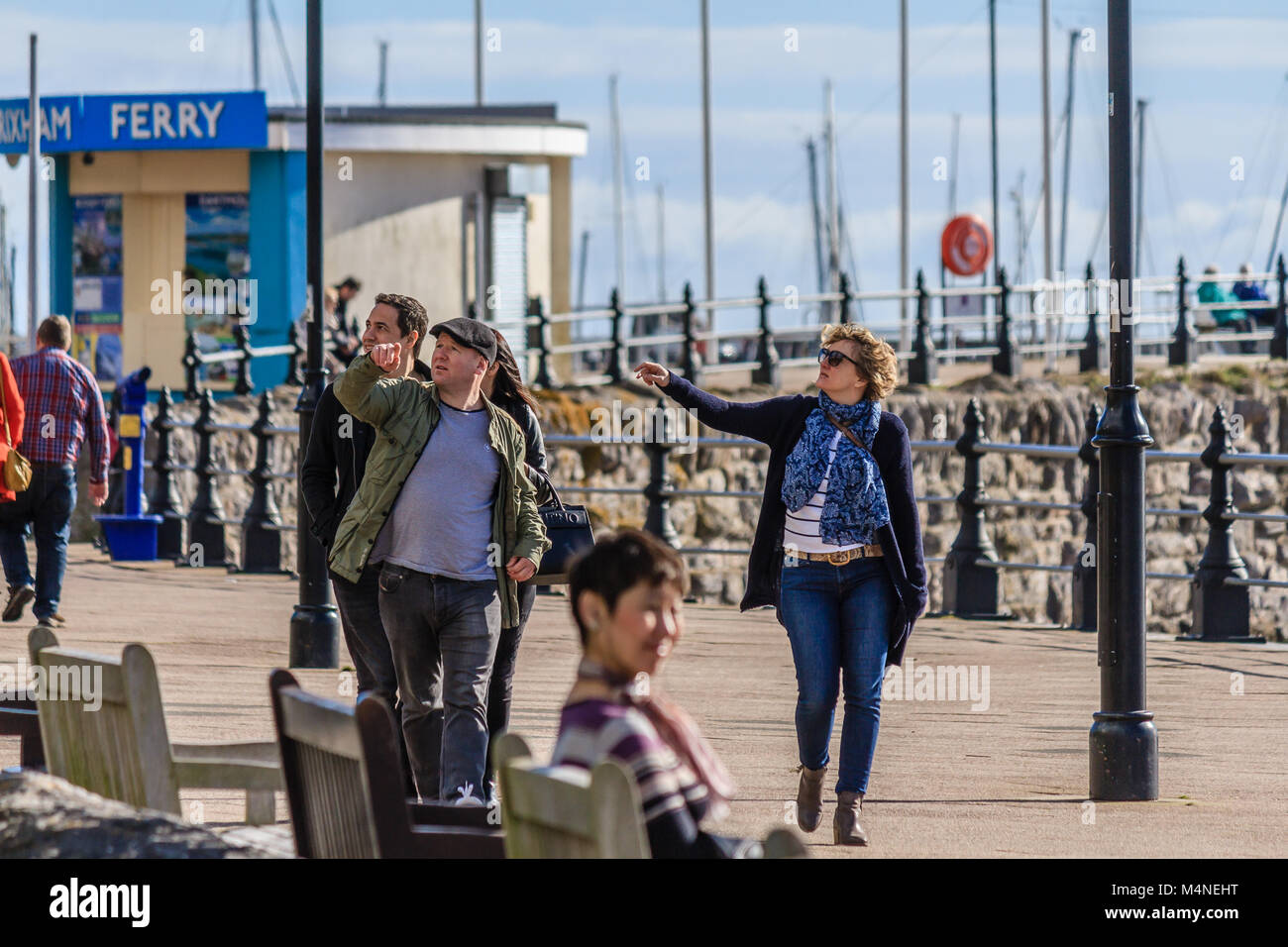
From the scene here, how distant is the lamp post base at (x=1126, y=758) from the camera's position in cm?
772

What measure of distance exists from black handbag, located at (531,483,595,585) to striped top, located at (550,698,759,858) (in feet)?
9.78

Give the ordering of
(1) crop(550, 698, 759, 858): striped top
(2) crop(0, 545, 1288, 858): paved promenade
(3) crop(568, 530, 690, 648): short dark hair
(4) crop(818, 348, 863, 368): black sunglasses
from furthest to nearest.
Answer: (2) crop(0, 545, 1288, 858): paved promenade, (4) crop(818, 348, 863, 368): black sunglasses, (3) crop(568, 530, 690, 648): short dark hair, (1) crop(550, 698, 759, 858): striped top

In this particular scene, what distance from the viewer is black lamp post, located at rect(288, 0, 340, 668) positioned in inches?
424

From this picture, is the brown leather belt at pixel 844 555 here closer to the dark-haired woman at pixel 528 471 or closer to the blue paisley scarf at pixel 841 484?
the blue paisley scarf at pixel 841 484

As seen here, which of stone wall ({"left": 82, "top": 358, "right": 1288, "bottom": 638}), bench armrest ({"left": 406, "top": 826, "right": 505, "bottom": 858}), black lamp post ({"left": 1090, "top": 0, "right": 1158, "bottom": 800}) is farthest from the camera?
stone wall ({"left": 82, "top": 358, "right": 1288, "bottom": 638})

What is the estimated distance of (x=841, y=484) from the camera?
695 cm

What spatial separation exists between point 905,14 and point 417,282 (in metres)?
11.2

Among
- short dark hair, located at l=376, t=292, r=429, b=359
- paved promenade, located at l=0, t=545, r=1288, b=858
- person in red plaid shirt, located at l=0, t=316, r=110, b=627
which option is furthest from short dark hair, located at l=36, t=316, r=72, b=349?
short dark hair, located at l=376, t=292, r=429, b=359

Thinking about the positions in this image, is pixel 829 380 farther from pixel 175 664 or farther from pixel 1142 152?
pixel 1142 152

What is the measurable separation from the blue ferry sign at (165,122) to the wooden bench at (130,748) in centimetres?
1909

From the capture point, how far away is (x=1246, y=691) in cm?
1086

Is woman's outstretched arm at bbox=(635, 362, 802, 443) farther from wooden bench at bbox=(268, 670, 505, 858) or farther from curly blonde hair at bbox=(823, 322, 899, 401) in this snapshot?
wooden bench at bbox=(268, 670, 505, 858)

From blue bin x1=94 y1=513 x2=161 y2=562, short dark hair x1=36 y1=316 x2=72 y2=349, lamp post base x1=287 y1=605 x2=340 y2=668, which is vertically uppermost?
short dark hair x1=36 y1=316 x2=72 y2=349
